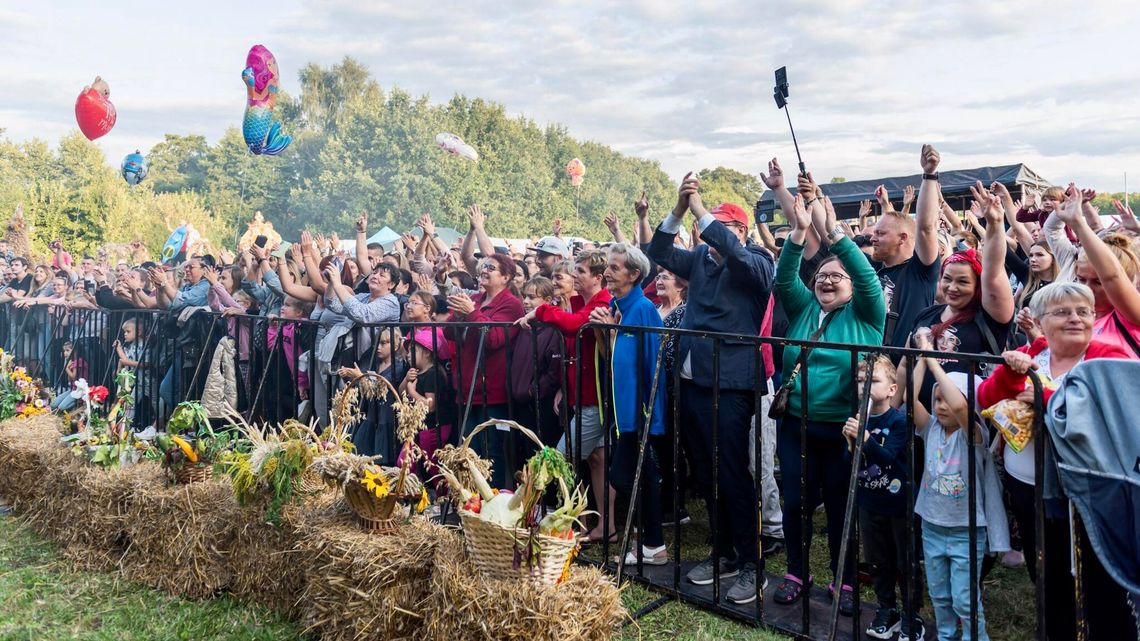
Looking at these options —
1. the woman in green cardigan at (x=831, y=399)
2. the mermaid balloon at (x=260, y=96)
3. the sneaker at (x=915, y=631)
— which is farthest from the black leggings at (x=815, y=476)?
the mermaid balloon at (x=260, y=96)

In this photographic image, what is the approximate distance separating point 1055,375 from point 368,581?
281 centimetres

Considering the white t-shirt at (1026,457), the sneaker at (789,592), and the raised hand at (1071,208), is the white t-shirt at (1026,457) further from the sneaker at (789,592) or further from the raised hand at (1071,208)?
the sneaker at (789,592)

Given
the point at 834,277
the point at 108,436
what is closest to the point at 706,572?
the point at 834,277

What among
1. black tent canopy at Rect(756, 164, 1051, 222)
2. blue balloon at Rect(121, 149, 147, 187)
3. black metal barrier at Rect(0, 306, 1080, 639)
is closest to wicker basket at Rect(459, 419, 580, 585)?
black metal barrier at Rect(0, 306, 1080, 639)

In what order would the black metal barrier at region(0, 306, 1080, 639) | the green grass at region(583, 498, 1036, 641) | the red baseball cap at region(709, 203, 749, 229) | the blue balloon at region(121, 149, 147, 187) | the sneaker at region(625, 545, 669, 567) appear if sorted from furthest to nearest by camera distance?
the blue balloon at region(121, 149, 147, 187) → the red baseball cap at region(709, 203, 749, 229) → the sneaker at region(625, 545, 669, 567) → the green grass at region(583, 498, 1036, 641) → the black metal barrier at region(0, 306, 1080, 639)

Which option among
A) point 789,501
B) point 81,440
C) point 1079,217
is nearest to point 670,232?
point 789,501

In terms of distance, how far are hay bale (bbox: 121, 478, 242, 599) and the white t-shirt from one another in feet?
12.0

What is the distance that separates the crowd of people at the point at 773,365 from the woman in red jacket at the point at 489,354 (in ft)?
0.07

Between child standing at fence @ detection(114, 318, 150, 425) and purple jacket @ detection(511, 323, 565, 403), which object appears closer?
purple jacket @ detection(511, 323, 565, 403)

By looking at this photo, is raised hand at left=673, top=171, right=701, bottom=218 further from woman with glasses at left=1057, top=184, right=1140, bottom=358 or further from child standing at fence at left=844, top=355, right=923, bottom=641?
woman with glasses at left=1057, top=184, right=1140, bottom=358

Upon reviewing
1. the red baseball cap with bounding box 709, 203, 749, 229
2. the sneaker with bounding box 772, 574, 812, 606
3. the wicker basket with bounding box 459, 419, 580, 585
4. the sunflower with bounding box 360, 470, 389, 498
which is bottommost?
the sneaker with bounding box 772, 574, 812, 606

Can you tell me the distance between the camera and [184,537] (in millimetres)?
4500

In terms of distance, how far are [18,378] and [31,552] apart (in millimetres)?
2873

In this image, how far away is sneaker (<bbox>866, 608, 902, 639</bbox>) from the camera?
3.68m
